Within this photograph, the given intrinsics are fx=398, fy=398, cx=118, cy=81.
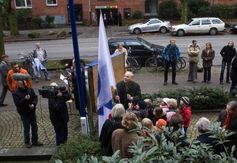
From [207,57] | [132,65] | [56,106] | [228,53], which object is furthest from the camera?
[132,65]

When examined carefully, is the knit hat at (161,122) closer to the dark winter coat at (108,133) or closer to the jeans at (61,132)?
the dark winter coat at (108,133)

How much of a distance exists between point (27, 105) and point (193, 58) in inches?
309

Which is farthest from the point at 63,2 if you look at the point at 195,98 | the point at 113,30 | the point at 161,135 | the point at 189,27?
the point at 161,135

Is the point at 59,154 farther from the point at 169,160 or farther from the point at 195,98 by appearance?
the point at 195,98

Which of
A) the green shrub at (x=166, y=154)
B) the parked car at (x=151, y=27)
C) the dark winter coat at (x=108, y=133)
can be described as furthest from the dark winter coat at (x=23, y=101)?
the parked car at (x=151, y=27)

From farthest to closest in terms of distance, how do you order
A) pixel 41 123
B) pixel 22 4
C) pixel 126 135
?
pixel 22 4
pixel 41 123
pixel 126 135

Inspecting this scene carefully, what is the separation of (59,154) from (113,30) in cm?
3225

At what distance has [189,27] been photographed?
32.5m

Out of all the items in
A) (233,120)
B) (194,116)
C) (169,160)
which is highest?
(169,160)

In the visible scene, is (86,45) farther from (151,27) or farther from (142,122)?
(142,122)

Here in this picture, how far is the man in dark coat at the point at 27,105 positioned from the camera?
877 cm

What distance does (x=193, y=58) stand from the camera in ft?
48.8

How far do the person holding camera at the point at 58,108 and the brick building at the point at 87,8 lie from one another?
3545 cm

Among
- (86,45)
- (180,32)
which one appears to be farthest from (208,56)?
(180,32)
